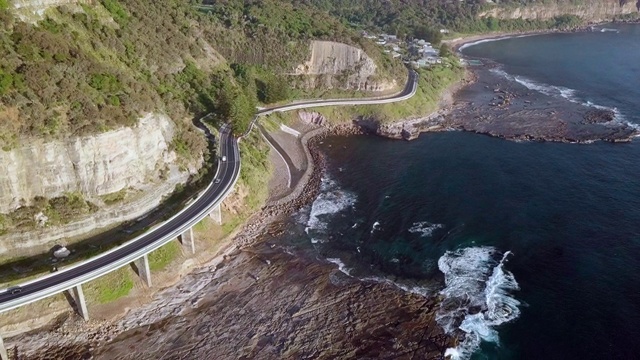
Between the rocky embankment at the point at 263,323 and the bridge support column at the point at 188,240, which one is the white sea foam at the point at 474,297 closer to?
the rocky embankment at the point at 263,323

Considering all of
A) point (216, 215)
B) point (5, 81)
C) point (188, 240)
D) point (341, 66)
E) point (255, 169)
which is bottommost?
point (188, 240)

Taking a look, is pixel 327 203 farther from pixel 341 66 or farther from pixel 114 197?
pixel 341 66

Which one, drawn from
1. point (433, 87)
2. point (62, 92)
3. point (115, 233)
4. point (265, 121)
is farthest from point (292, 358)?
point (433, 87)

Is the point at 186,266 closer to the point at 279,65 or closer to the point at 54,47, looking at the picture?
the point at 54,47

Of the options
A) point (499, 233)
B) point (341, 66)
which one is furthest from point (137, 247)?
point (341, 66)

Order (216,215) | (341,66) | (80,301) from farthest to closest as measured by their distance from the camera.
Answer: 1. (341,66)
2. (216,215)
3. (80,301)

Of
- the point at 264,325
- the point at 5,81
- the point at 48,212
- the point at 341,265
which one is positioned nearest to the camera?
the point at 5,81

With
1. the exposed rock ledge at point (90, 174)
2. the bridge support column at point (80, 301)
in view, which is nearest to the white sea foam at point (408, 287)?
the exposed rock ledge at point (90, 174)

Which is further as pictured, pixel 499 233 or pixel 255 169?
pixel 255 169
